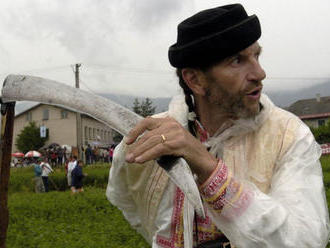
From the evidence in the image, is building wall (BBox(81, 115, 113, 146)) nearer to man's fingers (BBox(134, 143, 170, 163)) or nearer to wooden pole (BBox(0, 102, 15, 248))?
wooden pole (BBox(0, 102, 15, 248))

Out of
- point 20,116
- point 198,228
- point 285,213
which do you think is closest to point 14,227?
point 198,228

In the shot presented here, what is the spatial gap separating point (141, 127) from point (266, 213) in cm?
52

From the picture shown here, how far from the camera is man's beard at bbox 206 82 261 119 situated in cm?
195

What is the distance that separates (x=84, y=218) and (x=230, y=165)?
836 cm

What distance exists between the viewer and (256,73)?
1891mm

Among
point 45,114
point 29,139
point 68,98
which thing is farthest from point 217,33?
point 45,114

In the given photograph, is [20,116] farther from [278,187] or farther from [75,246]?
[278,187]

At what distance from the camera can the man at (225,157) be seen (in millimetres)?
1479

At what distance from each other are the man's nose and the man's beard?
0.26 ft

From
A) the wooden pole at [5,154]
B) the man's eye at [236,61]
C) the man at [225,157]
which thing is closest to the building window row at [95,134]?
the man at [225,157]

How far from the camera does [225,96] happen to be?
79.0 inches

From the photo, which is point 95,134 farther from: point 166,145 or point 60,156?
point 166,145

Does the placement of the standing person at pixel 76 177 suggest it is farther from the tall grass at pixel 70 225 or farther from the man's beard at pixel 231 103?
the man's beard at pixel 231 103

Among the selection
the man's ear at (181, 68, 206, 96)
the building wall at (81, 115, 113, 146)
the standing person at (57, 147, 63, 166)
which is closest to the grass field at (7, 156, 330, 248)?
the man's ear at (181, 68, 206, 96)
